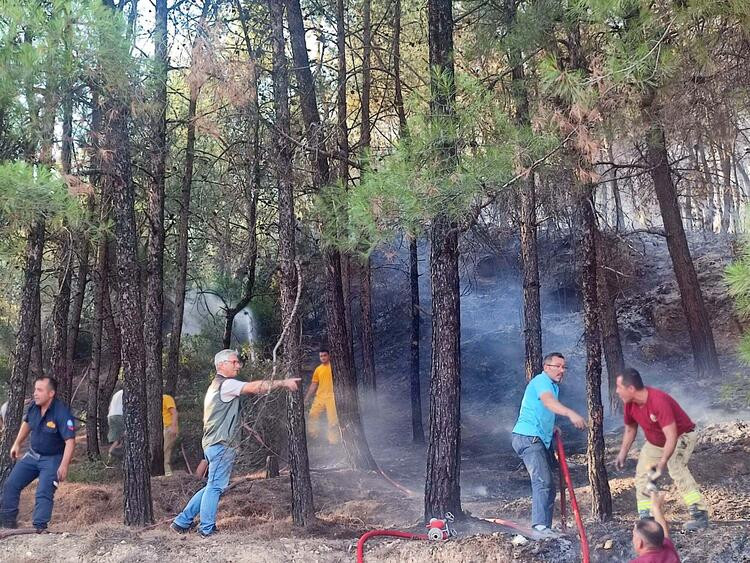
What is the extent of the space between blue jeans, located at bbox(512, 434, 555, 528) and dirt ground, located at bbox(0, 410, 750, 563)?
273 millimetres

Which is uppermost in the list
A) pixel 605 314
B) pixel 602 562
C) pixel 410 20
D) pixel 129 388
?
pixel 410 20

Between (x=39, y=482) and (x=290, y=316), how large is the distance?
3.05 m

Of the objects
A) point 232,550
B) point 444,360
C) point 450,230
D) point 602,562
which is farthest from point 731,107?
point 232,550

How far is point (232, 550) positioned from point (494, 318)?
15.5m

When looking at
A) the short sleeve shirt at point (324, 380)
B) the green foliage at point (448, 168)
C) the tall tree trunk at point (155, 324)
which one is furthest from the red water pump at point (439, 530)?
the short sleeve shirt at point (324, 380)

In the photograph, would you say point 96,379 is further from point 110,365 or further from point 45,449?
point 45,449

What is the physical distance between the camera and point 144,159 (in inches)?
433

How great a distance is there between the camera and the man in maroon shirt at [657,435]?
219 inches

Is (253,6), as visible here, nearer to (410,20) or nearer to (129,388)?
(410,20)

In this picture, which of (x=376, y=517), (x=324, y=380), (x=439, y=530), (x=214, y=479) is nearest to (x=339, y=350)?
(x=324, y=380)

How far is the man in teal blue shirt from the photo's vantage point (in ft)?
20.1

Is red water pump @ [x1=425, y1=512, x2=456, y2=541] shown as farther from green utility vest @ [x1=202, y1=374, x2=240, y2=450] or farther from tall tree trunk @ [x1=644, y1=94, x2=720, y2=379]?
tall tree trunk @ [x1=644, y1=94, x2=720, y2=379]

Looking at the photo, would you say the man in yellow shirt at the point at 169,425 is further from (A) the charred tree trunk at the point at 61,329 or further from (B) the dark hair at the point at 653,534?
(B) the dark hair at the point at 653,534

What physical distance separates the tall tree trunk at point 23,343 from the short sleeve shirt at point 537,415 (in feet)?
20.5
